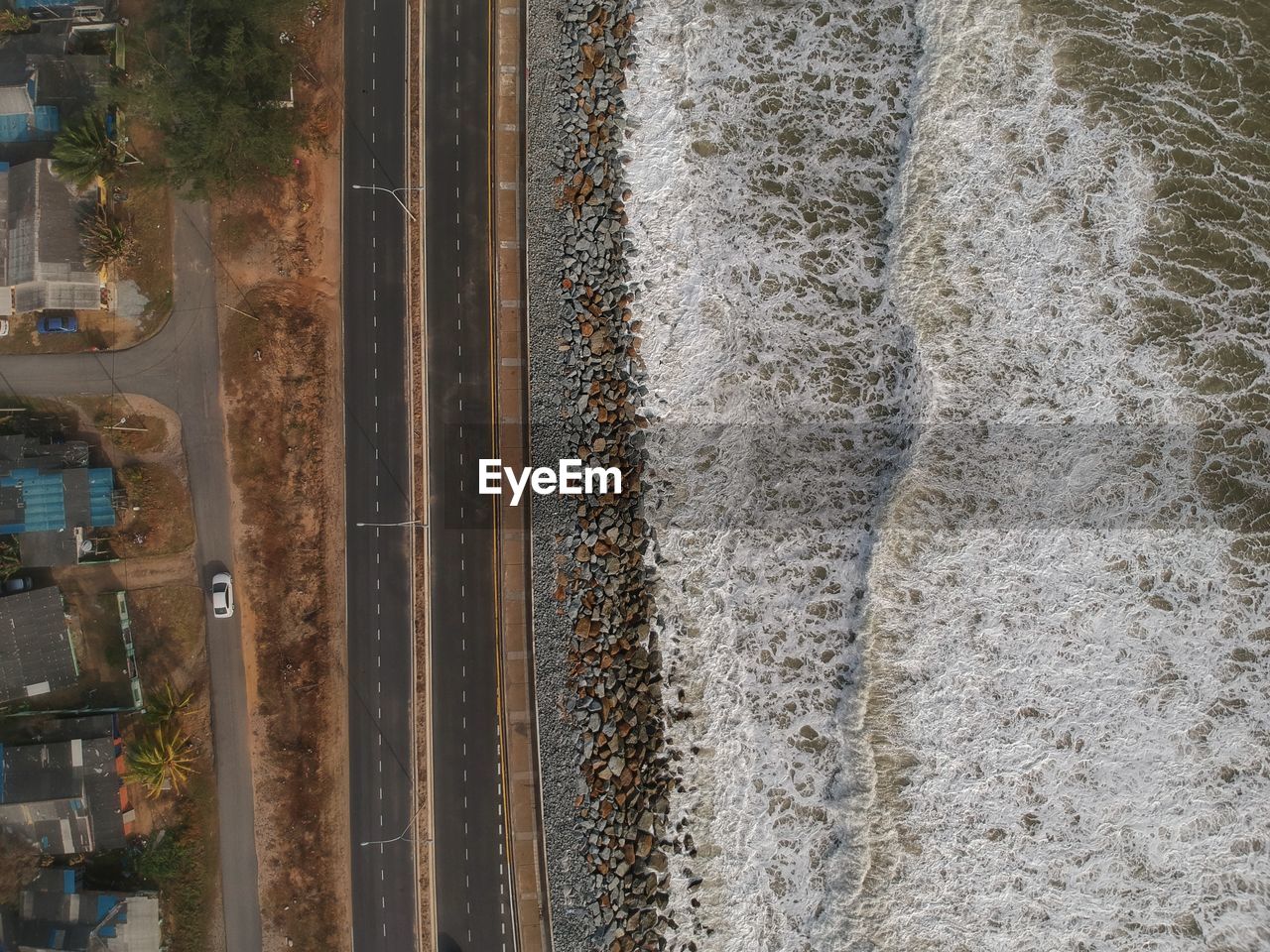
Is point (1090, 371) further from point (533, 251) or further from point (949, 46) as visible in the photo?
point (533, 251)

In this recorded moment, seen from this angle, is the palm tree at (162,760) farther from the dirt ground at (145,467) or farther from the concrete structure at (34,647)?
the dirt ground at (145,467)

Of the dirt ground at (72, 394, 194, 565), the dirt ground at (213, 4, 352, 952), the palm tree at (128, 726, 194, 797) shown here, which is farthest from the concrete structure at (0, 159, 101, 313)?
the palm tree at (128, 726, 194, 797)

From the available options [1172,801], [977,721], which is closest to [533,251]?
[977,721]

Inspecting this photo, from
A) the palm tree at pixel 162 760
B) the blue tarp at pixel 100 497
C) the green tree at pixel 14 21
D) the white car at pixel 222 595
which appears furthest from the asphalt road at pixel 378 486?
the green tree at pixel 14 21

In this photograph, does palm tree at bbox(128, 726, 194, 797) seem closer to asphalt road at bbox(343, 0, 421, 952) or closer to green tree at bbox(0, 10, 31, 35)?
asphalt road at bbox(343, 0, 421, 952)

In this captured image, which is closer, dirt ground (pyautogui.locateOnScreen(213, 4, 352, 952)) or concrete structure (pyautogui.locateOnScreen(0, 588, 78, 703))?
concrete structure (pyautogui.locateOnScreen(0, 588, 78, 703))

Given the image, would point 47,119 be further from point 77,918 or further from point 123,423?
point 77,918

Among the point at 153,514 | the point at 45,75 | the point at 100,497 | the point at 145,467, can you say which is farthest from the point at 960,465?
the point at 45,75
